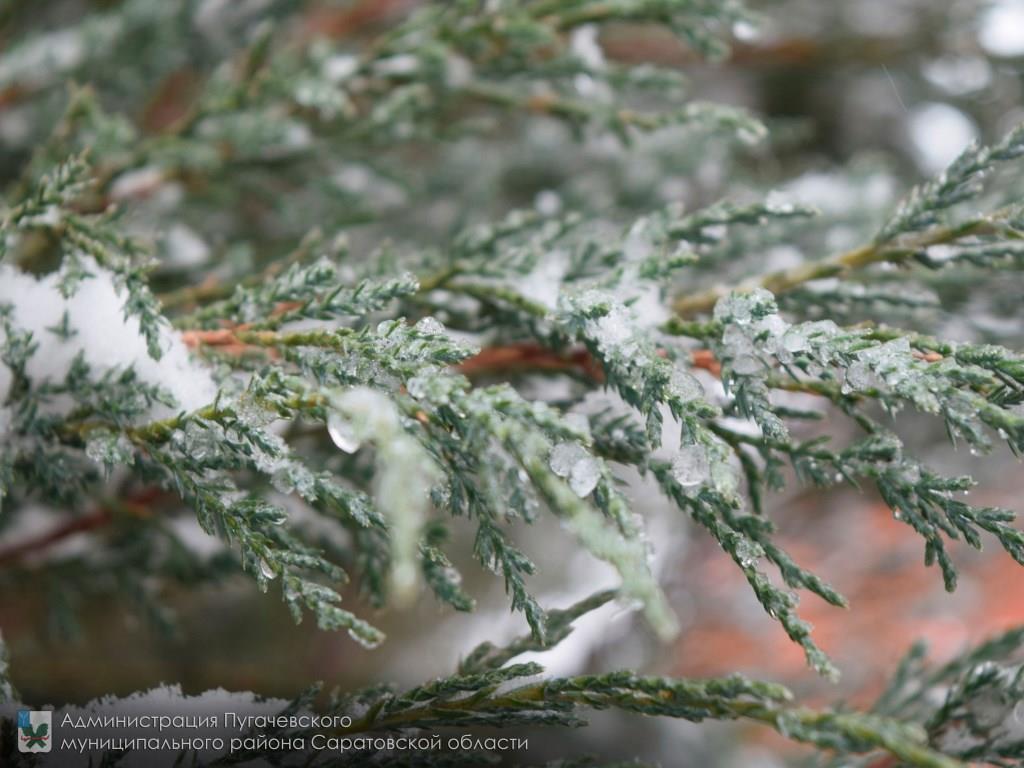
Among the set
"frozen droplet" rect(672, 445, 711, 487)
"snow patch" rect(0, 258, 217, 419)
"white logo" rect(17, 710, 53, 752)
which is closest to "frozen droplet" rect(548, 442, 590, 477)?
"frozen droplet" rect(672, 445, 711, 487)

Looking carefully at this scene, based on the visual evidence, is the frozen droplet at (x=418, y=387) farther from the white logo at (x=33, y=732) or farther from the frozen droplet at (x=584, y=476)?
the white logo at (x=33, y=732)

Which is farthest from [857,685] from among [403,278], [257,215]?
[257,215]

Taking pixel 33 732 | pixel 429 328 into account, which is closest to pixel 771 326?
pixel 429 328

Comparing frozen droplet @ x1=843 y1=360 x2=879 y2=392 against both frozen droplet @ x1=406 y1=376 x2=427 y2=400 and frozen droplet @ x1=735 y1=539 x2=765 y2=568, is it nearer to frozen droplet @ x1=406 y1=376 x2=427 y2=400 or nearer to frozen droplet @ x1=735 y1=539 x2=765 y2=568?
frozen droplet @ x1=735 y1=539 x2=765 y2=568

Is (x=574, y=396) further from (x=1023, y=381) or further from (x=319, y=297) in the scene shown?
(x=1023, y=381)

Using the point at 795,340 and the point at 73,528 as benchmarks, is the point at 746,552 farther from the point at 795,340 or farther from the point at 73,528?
the point at 73,528

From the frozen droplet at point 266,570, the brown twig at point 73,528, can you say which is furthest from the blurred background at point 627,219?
the frozen droplet at point 266,570
